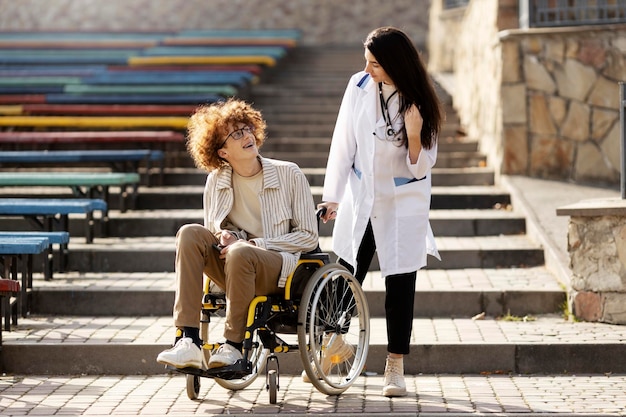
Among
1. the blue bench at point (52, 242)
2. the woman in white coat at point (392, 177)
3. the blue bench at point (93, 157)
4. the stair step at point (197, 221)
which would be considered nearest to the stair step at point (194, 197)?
the blue bench at point (93, 157)

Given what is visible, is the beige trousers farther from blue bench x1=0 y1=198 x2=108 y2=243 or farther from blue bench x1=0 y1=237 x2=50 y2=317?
blue bench x1=0 y1=198 x2=108 y2=243

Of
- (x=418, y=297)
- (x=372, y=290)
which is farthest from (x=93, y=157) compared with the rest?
(x=418, y=297)

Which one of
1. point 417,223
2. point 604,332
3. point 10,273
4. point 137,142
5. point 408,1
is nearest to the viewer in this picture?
point 417,223

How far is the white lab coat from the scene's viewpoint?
5617 mm

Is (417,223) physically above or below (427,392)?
above

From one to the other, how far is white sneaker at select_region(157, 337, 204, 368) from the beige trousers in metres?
0.10

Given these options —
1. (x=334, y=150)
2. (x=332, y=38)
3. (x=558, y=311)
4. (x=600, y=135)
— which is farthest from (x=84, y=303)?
(x=332, y=38)

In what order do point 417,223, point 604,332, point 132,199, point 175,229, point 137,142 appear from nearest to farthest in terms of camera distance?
point 417,223 < point 604,332 < point 175,229 < point 132,199 < point 137,142

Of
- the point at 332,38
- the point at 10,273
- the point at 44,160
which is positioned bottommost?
the point at 10,273

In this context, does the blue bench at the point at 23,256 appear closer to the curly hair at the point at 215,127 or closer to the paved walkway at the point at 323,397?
the paved walkway at the point at 323,397

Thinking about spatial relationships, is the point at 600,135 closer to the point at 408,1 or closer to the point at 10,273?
the point at 10,273

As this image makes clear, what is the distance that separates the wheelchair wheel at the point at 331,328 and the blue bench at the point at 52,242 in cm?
225

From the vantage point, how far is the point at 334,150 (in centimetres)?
577

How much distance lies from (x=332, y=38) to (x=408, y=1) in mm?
1653
